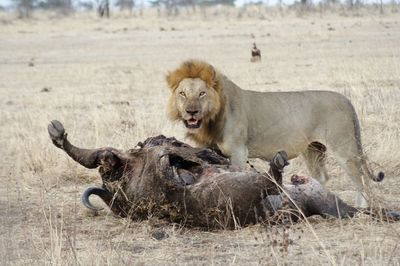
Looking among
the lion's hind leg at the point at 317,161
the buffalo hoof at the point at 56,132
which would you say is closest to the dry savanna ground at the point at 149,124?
the lion's hind leg at the point at 317,161

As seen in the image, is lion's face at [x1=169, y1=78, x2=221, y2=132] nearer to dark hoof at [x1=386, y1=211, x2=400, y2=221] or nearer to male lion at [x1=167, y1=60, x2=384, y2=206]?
male lion at [x1=167, y1=60, x2=384, y2=206]

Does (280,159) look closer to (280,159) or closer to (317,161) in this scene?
(280,159)

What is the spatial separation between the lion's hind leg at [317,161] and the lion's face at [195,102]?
1196 mm

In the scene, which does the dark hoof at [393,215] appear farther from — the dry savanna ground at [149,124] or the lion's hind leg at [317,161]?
the lion's hind leg at [317,161]

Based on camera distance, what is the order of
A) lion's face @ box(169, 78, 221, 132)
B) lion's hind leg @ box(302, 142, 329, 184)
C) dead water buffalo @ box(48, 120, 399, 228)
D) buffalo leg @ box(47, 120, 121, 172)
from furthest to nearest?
lion's hind leg @ box(302, 142, 329, 184), lion's face @ box(169, 78, 221, 132), buffalo leg @ box(47, 120, 121, 172), dead water buffalo @ box(48, 120, 399, 228)

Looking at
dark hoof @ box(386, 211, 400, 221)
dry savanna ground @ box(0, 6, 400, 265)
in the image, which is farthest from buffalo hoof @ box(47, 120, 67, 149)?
dark hoof @ box(386, 211, 400, 221)

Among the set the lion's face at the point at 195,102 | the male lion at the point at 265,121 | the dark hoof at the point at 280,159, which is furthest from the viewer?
the male lion at the point at 265,121

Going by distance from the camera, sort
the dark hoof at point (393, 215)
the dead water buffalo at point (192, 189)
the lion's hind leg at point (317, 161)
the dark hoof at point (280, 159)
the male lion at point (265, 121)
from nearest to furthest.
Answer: the dark hoof at point (280, 159)
the dead water buffalo at point (192, 189)
the dark hoof at point (393, 215)
the male lion at point (265, 121)
the lion's hind leg at point (317, 161)

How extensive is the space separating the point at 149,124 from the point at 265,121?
2709mm

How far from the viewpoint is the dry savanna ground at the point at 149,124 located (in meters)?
5.23

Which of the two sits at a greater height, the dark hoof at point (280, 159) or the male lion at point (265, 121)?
the dark hoof at point (280, 159)

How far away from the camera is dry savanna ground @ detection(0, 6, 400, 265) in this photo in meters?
5.23

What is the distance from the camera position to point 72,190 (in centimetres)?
754

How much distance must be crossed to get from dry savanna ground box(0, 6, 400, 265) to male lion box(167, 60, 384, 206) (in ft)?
1.03
